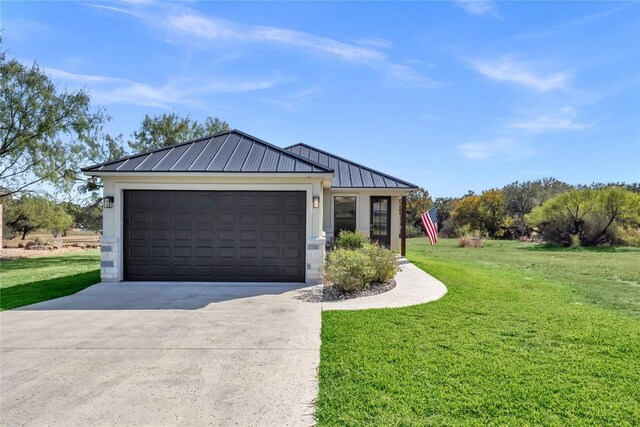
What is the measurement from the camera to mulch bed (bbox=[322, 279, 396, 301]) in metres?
7.97

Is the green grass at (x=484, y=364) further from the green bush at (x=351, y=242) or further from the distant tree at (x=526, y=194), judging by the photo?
the distant tree at (x=526, y=194)

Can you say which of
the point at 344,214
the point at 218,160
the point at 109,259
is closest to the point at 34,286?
the point at 109,259

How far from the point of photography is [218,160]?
9.66m

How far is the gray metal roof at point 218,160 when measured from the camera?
30.1 ft

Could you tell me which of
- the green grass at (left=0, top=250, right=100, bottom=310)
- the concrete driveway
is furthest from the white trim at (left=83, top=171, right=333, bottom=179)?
the concrete driveway

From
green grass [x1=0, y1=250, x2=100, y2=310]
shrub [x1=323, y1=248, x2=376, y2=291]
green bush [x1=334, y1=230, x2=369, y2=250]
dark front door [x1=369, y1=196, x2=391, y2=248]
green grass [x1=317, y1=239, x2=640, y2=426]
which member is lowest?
green grass [x1=0, y1=250, x2=100, y2=310]

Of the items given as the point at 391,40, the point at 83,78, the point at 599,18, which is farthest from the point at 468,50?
the point at 83,78

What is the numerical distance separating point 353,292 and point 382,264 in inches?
50.5

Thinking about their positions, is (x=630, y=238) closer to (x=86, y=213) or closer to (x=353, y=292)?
(x=353, y=292)

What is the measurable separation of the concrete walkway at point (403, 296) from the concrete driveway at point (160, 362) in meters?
0.71

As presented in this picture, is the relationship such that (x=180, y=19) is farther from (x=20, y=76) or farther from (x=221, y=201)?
(x=20, y=76)

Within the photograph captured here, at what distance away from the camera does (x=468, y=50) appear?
11742 millimetres

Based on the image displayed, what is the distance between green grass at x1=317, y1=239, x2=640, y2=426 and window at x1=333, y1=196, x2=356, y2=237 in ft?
25.3

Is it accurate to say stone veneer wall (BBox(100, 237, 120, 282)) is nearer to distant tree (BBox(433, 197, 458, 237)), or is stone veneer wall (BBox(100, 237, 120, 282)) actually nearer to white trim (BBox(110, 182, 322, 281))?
white trim (BBox(110, 182, 322, 281))
